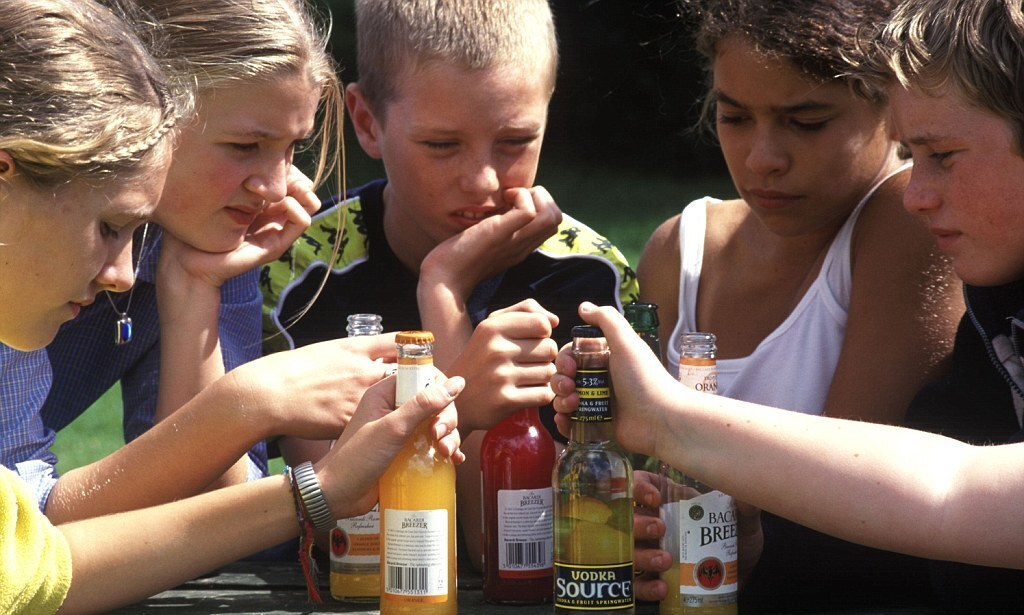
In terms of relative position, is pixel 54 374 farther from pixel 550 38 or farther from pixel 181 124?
pixel 550 38

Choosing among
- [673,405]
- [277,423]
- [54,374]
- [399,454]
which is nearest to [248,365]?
[277,423]

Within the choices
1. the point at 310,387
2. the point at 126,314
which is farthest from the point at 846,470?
the point at 126,314

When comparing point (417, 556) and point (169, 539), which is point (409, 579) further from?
point (169, 539)

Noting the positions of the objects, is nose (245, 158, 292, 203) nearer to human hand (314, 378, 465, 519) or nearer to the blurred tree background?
human hand (314, 378, 465, 519)

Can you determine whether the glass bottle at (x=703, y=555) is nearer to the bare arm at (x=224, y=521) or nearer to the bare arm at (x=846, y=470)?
the bare arm at (x=846, y=470)

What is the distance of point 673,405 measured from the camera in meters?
1.82

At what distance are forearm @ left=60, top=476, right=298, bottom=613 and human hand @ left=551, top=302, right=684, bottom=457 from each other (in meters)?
0.48

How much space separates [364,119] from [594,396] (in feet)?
4.28

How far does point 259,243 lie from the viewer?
255 cm

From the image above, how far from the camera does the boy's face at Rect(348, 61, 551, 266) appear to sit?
8.53 ft

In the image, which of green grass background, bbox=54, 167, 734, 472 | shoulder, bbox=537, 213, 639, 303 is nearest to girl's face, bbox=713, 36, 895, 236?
shoulder, bbox=537, 213, 639, 303

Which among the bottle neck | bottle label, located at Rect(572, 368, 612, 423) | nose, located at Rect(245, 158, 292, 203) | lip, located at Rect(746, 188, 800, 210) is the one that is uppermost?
nose, located at Rect(245, 158, 292, 203)

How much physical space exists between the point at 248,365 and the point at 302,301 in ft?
2.14

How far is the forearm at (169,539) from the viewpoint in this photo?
1.87 metres
